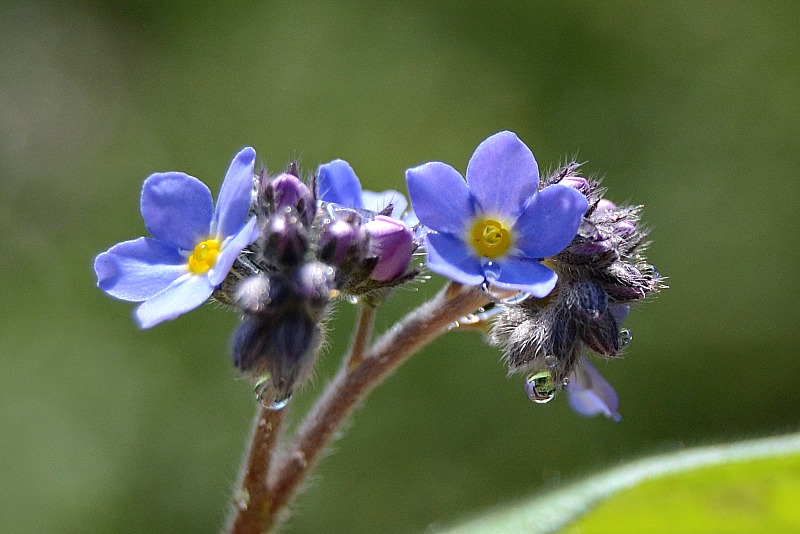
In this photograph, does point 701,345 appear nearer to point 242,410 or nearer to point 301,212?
point 242,410

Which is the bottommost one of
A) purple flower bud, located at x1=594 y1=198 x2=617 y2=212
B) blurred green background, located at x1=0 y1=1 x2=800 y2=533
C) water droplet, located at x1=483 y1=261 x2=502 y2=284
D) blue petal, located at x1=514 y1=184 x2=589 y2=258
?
water droplet, located at x1=483 y1=261 x2=502 y2=284

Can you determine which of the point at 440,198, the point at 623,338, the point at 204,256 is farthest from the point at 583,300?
the point at 204,256

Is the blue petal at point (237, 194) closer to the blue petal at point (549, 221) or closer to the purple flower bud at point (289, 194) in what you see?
the purple flower bud at point (289, 194)

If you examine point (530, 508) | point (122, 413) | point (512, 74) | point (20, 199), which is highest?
point (512, 74)

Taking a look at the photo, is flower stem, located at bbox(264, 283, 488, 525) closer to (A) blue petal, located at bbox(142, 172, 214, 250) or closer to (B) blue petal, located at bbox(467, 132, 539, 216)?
(B) blue petal, located at bbox(467, 132, 539, 216)

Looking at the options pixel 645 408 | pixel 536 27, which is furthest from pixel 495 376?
pixel 536 27

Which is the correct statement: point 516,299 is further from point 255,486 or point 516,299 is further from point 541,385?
point 255,486

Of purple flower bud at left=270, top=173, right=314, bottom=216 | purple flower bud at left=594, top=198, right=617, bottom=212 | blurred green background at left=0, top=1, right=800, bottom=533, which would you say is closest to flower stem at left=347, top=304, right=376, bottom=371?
purple flower bud at left=270, top=173, right=314, bottom=216
